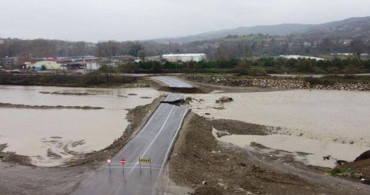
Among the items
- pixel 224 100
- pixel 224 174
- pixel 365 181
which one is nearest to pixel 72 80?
pixel 224 100

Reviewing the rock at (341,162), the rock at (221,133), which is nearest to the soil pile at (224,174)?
the rock at (221,133)

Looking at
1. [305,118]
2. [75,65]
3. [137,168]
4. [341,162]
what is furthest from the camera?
[75,65]

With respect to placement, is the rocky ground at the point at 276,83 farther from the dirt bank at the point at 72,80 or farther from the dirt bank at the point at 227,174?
the dirt bank at the point at 227,174

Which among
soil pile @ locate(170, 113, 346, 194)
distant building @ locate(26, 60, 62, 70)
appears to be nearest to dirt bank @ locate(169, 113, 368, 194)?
soil pile @ locate(170, 113, 346, 194)

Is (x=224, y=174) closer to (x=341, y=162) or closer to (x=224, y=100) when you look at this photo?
(x=341, y=162)

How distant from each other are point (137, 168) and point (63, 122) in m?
16.5

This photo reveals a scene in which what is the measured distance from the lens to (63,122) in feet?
102

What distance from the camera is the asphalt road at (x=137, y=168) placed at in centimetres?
1445

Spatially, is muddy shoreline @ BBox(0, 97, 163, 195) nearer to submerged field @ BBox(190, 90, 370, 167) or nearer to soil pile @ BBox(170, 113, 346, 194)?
soil pile @ BBox(170, 113, 346, 194)

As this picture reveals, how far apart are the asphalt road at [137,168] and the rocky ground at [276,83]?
27.6m

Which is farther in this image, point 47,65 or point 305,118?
point 47,65

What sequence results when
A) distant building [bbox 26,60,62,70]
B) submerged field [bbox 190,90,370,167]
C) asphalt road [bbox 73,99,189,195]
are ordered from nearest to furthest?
asphalt road [bbox 73,99,189,195]
submerged field [bbox 190,90,370,167]
distant building [bbox 26,60,62,70]

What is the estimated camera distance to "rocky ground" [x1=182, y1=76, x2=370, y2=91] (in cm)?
4842

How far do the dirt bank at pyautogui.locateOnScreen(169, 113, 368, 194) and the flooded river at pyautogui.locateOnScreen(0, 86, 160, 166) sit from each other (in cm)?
640
